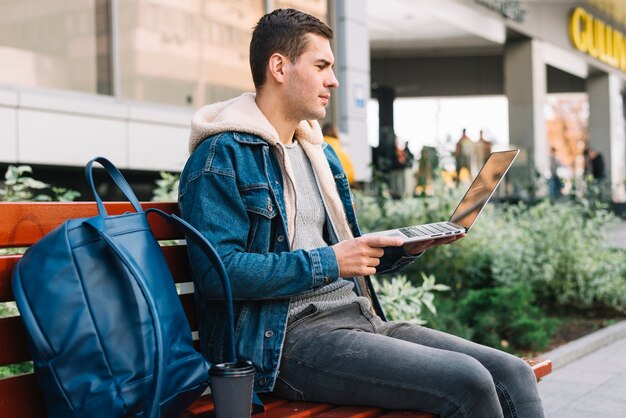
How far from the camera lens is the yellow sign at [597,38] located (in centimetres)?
2797

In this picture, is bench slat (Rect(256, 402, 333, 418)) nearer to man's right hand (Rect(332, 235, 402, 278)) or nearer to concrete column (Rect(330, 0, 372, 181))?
man's right hand (Rect(332, 235, 402, 278))

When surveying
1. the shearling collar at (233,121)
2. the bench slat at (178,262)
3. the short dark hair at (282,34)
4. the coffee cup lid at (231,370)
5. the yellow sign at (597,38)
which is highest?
the yellow sign at (597,38)

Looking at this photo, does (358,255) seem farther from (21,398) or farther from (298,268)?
(21,398)

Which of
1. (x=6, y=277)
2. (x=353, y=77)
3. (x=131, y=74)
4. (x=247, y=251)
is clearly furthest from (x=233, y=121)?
(x=353, y=77)

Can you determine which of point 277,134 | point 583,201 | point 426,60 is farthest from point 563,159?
point 277,134

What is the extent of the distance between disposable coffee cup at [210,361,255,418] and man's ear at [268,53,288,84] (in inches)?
38.6

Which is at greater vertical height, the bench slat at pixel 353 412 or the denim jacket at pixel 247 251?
the denim jacket at pixel 247 251

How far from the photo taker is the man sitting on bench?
2361 mm

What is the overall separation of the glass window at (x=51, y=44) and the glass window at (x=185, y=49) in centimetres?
37

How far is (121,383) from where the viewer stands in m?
1.95

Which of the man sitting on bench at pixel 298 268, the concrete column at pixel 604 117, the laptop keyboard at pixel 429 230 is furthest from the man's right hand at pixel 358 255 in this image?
the concrete column at pixel 604 117

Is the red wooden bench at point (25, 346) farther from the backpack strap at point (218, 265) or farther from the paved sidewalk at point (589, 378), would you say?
the paved sidewalk at point (589, 378)

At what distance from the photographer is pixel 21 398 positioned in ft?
7.21

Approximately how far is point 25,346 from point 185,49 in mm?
8386
